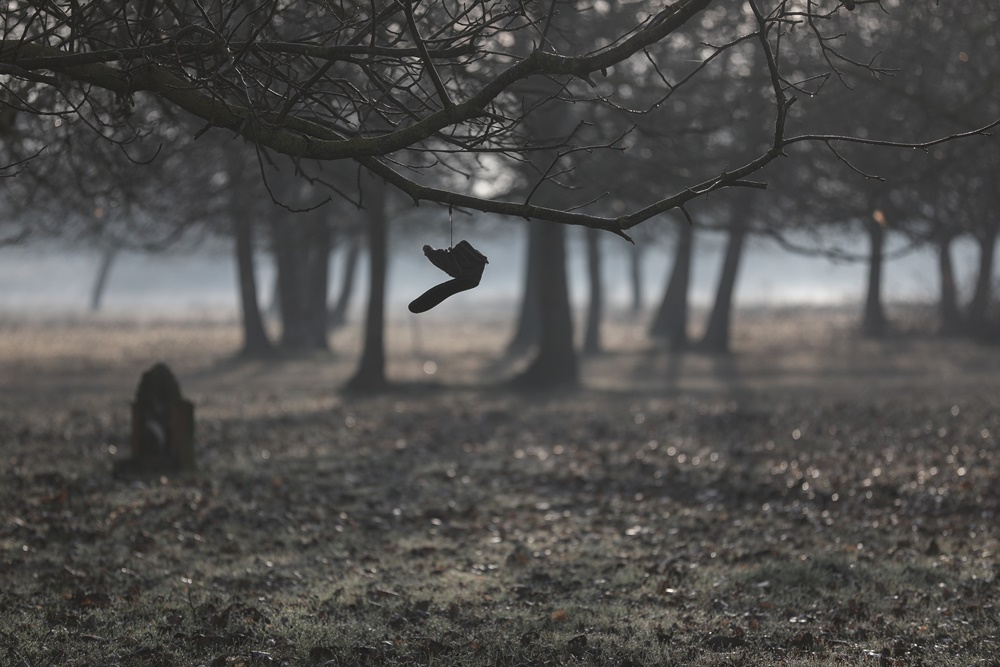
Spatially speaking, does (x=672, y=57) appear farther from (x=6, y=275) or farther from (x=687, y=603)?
(x=6, y=275)

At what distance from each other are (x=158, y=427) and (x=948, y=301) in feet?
85.2

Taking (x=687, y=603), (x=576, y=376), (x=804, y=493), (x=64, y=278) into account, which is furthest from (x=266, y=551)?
(x=64, y=278)

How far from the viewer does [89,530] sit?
8.23m

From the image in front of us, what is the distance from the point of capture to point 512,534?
9.01 m

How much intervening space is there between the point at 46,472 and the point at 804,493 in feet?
24.1

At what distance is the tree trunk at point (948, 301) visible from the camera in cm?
2939

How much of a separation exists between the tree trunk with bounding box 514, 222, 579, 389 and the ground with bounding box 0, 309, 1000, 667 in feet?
9.91

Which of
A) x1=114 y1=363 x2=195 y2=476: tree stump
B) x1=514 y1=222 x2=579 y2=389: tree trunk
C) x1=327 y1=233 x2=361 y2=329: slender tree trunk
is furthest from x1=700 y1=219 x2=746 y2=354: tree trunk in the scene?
x1=114 y1=363 x2=195 y2=476: tree stump

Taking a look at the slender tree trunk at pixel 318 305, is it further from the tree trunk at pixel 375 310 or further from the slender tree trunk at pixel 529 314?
the tree trunk at pixel 375 310

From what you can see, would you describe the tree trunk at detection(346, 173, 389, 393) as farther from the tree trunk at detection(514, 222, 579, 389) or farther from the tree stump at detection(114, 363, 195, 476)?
the tree stump at detection(114, 363, 195, 476)

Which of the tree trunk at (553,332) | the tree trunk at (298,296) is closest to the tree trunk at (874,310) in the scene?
the tree trunk at (553,332)

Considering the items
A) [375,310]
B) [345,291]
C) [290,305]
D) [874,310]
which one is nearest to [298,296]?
[290,305]

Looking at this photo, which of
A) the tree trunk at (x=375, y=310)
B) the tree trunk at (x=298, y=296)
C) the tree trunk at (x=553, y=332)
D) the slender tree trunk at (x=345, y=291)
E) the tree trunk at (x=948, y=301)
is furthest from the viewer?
the slender tree trunk at (x=345, y=291)

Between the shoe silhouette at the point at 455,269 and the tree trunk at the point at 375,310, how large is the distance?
1501 centimetres
